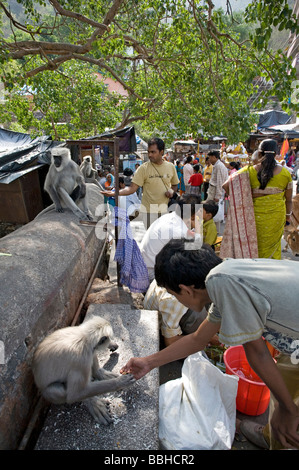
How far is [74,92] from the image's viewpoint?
A: 28.1ft

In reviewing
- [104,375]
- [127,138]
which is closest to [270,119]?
[127,138]

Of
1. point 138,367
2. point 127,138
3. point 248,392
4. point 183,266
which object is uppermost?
point 127,138

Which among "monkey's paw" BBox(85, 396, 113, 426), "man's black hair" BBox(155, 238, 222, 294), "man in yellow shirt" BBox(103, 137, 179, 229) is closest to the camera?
"man's black hair" BBox(155, 238, 222, 294)

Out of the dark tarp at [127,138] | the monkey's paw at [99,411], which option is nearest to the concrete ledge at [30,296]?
the monkey's paw at [99,411]

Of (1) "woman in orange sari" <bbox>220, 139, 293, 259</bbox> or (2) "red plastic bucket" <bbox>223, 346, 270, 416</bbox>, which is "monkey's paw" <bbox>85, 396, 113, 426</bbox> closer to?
(2) "red plastic bucket" <bbox>223, 346, 270, 416</bbox>

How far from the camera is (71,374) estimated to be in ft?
5.48

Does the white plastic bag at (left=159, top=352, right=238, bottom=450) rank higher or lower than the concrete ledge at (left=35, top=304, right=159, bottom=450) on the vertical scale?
lower

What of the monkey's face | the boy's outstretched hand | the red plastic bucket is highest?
the monkey's face

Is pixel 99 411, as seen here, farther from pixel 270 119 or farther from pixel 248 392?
pixel 270 119

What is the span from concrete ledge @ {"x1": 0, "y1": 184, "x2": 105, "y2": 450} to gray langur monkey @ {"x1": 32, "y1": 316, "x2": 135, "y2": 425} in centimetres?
12

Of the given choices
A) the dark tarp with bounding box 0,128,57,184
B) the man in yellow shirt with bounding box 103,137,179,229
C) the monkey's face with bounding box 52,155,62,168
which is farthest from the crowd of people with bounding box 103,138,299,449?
the dark tarp with bounding box 0,128,57,184

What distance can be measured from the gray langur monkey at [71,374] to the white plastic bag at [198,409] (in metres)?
0.45

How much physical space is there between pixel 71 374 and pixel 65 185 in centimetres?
336

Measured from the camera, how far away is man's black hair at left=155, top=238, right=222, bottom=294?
1413 millimetres
